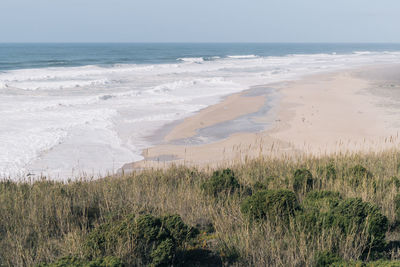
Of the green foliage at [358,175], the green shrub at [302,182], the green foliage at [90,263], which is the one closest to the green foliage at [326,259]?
the green foliage at [90,263]

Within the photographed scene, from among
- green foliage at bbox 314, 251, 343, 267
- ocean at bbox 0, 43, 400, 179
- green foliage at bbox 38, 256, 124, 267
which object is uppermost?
green foliage at bbox 38, 256, 124, 267

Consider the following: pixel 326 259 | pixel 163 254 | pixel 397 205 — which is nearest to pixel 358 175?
pixel 397 205

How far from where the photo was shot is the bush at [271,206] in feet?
16.9

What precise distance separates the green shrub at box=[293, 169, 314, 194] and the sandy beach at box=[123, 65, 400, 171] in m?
1.40

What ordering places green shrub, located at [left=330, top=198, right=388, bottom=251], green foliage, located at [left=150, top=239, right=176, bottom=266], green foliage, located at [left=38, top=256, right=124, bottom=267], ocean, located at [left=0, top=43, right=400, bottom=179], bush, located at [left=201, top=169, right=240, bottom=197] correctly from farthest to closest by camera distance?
1. ocean, located at [left=0, top=43, right=400, bottom=179]
2. bush, located at [left=201, top=169, right=240, bottom=197]
3. green shrub, located at [left=330, top=198, right=388, bottom=251]
4. green foliage, located at [left=150, top=239, right=176, bottom=266]
5. green foliage, located at [left=38, top=256, right=124, bottom=267]

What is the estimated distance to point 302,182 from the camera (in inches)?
270

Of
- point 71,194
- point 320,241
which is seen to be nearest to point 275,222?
point 320,241

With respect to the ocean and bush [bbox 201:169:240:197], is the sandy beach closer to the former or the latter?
the ocean

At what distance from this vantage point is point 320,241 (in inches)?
180

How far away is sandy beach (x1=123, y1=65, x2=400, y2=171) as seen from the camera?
11531 mm

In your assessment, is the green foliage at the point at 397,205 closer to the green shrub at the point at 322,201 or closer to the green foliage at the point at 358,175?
the green shrub at the point at 322,201

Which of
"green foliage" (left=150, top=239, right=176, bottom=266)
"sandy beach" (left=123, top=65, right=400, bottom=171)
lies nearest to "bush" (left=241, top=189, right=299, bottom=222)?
"green foliage" (left=150, top=239, right=176, bottom=266)

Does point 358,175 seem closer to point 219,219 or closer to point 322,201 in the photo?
point 322,201

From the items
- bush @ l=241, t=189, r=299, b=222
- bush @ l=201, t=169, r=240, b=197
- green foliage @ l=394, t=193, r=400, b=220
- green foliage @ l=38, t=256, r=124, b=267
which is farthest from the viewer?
bush @ l=201, t=169, r=240, b=197
